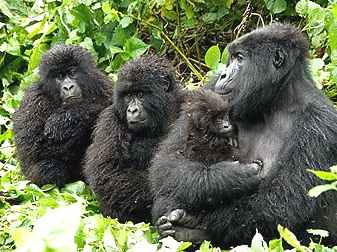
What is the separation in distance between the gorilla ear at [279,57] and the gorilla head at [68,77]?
1.94 metres

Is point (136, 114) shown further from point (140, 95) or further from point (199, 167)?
point (199, 167)

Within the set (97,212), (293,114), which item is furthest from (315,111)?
(97,212)

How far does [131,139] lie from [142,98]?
0.89ft

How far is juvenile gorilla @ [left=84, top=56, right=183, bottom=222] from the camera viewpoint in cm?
579

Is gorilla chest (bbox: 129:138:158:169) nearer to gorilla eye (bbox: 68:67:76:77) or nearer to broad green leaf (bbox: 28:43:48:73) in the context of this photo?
gorilla eye (bbox: 68:67:76:77)

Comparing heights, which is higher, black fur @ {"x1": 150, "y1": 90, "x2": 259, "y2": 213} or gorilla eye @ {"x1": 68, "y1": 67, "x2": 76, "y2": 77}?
black fur @ {"x1": 150, "y1": 90, "x2": 259, "y2": 213}

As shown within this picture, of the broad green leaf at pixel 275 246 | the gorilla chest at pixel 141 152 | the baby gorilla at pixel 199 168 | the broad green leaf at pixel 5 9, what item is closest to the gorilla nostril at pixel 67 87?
the gorilla chest at pixel 141 152

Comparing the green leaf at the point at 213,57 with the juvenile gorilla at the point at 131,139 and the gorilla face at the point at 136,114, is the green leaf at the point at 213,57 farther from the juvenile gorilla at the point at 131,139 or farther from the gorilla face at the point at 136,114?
the gorilla face at the point at 136,114

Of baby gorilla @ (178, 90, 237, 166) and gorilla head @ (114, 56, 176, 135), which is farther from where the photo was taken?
gorilla head @ (114, 56, 176, 135)

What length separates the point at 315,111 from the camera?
194 inches

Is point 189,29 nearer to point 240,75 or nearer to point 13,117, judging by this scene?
point 13,117

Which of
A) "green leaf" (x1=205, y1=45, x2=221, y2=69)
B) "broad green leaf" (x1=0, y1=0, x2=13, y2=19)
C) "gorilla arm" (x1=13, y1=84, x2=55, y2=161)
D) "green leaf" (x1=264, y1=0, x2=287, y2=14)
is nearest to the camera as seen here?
"gorilla arm" (x1=13, y1=84, x2=55, y2=161)

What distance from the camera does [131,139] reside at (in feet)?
19.4

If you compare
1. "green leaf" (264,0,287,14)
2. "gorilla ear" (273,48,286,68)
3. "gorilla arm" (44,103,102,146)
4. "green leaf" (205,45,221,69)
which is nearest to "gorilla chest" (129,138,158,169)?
"gorilla arm" (44,103,102,146)
